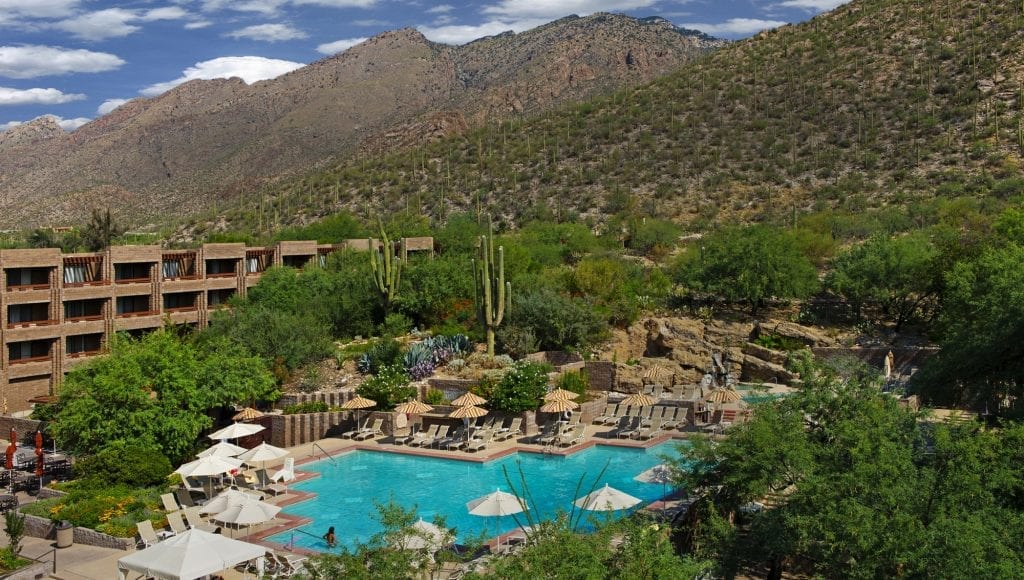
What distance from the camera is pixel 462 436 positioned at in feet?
80.0

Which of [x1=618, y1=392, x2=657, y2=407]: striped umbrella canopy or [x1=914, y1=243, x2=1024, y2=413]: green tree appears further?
[x1=618, y1=392, x2=657, y2=407]: striped umbrella canopy

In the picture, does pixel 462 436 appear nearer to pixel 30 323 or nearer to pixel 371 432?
pixel 371 432

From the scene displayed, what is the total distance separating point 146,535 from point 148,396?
6300 millimetres

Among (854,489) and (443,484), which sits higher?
(854,489)


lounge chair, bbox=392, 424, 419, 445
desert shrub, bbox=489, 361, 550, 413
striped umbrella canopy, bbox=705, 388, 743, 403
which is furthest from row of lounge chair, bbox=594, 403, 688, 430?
lounge chair, bbox=392, 424, 419, 445

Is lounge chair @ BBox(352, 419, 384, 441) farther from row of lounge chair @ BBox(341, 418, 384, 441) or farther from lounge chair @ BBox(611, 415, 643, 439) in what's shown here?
lounge chair @ BBox(611, 415, 643, 439)

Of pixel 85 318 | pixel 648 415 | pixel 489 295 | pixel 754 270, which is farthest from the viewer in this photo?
pixel 85 318

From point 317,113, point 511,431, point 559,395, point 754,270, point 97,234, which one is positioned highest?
point 317,113

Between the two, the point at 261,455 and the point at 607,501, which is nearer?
the point at 607,501

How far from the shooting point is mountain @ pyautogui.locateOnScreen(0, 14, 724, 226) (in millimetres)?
100625

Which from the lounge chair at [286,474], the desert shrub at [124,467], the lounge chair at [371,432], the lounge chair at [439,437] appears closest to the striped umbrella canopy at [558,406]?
the lounge chair at [439,437]

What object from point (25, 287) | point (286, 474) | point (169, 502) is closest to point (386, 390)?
point (286, 474)

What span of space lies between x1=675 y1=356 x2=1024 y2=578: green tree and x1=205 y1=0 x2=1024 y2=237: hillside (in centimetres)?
4016

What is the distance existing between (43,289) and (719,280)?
1041 inches
